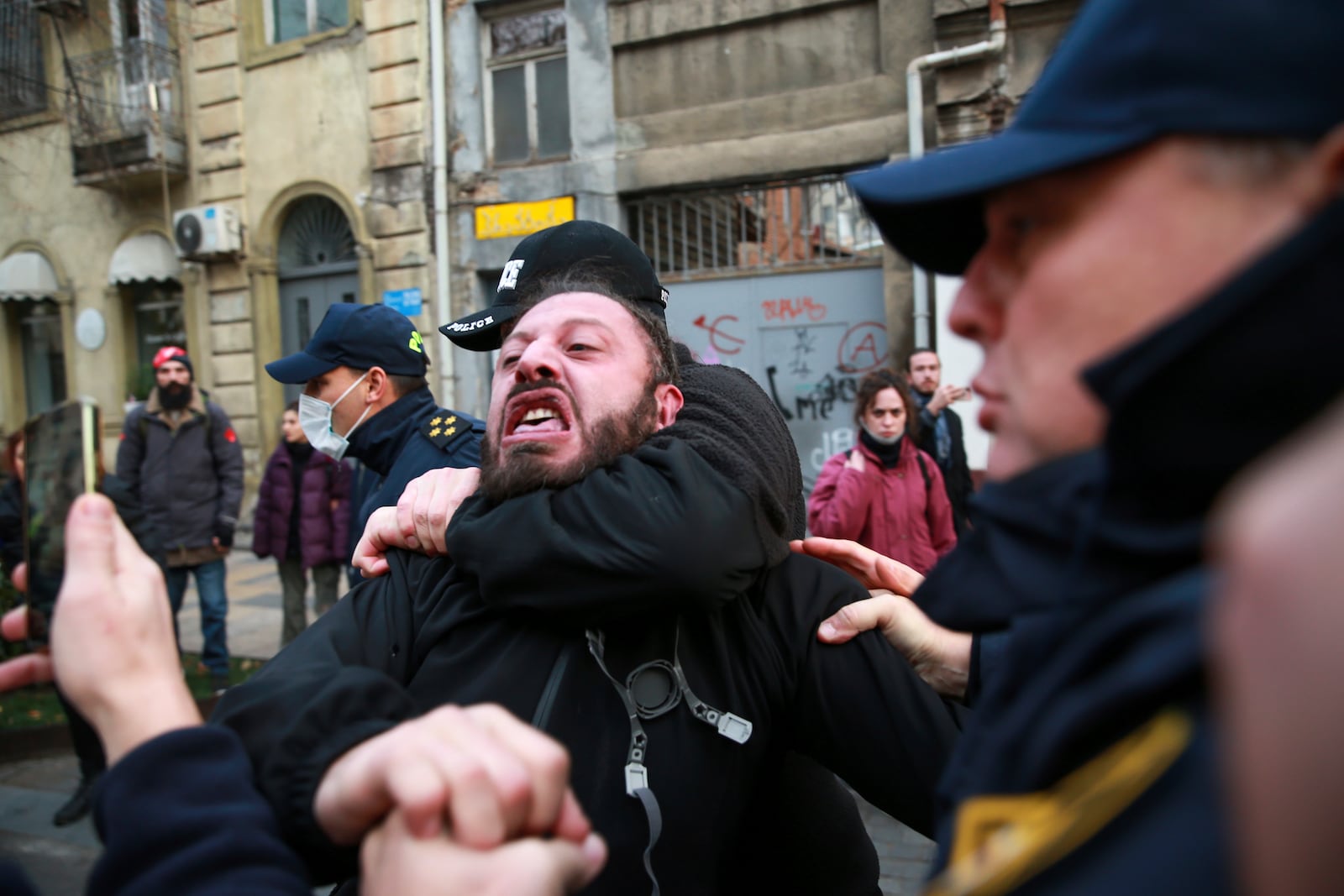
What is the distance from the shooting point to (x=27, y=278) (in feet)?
43.4

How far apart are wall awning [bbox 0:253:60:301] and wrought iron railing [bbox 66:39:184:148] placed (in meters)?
2.20

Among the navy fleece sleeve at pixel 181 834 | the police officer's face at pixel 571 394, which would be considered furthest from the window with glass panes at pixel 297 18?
the navy fleece sleeve at pixel 181 834

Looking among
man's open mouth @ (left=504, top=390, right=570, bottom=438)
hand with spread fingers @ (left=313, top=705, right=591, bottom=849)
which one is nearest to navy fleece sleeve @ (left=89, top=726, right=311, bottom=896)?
hand with spread fingers @ (left=313, top=705, right=591, bottom=849)

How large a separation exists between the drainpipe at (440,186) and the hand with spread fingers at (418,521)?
9184 millimetres

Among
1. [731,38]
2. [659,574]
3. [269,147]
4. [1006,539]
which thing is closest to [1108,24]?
[1006,539]

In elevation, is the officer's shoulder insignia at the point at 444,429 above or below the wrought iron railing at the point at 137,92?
below

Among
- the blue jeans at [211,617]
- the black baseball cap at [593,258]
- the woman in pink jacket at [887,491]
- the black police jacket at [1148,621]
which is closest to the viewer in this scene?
the black police jacket at [1148,621]

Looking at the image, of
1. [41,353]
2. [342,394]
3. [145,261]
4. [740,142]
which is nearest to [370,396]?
[342,394]

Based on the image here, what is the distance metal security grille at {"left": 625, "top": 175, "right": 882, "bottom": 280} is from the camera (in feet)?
30.7

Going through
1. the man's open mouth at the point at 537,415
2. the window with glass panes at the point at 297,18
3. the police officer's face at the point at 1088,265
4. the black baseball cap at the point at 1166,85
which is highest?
the window with glass panes at the point at 297,18

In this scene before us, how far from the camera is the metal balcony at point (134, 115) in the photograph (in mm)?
11906

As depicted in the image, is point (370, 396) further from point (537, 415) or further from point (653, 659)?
point (653, 659)

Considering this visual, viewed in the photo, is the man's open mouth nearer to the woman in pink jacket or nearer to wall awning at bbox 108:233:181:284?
the woman in pink jacket

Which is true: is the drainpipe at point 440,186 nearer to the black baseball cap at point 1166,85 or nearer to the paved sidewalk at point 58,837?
the paved sidewalk at point 58,837
